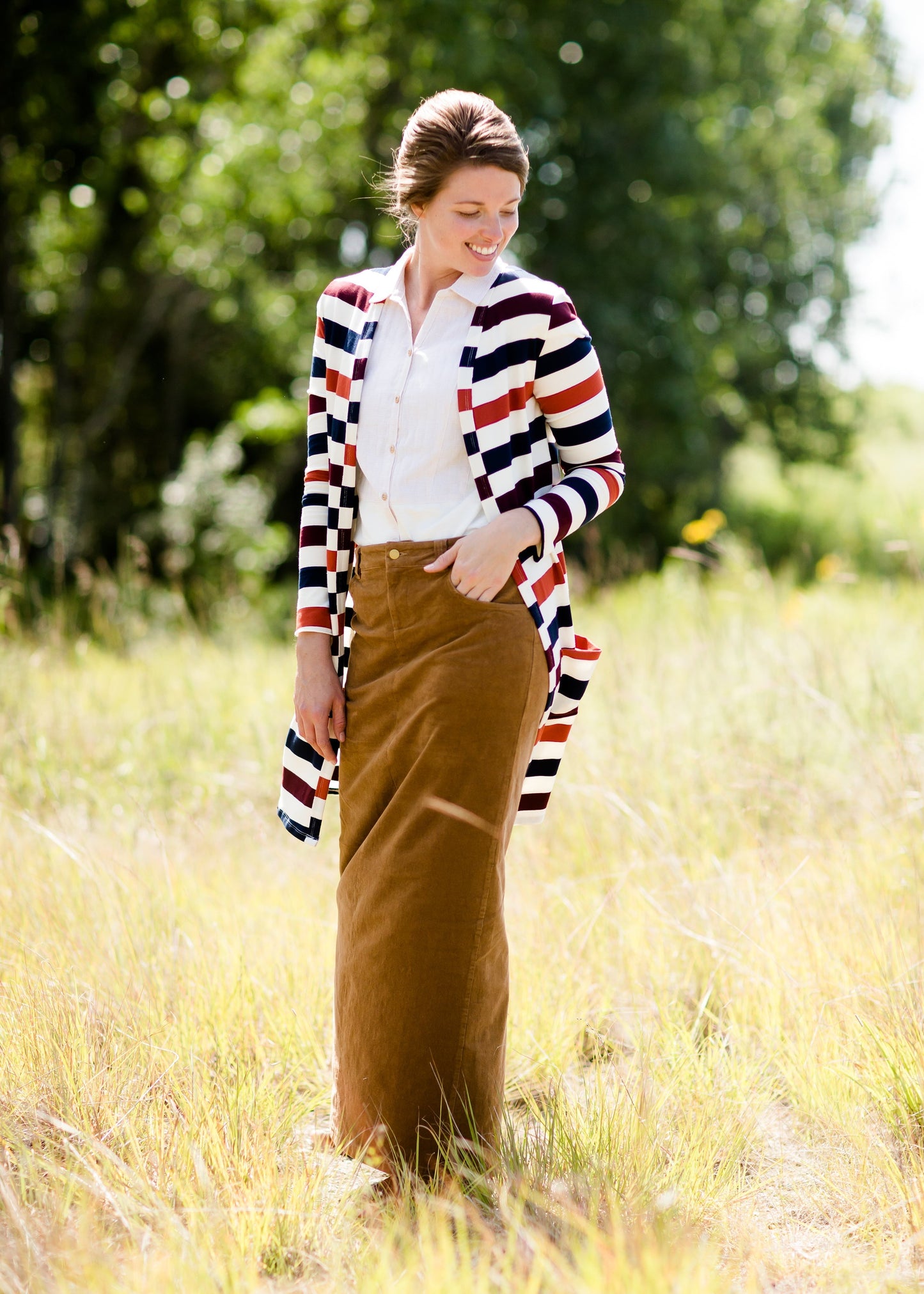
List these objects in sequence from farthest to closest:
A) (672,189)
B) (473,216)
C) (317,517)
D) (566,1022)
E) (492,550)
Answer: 1. (672,189)
2. (566,1022)
3. (317,517)
4. (473,216)
5. (492,550)

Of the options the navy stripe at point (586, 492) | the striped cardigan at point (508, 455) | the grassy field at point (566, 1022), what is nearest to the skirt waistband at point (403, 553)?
the striped cardigan at point (508, 455)

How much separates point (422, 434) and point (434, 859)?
79 cm

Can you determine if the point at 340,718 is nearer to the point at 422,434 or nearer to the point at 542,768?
the point at 542,768

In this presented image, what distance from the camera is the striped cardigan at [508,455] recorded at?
1.98 meters

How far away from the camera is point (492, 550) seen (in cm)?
191

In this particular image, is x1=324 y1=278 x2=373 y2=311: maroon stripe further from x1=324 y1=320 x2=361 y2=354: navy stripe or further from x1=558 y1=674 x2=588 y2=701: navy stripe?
x1=558 y1=674 x2=588 y2=701: navy stripe

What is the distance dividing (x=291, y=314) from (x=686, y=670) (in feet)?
26.3

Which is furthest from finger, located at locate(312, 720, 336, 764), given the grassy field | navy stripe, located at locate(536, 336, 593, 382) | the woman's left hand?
navy stripe, located at locate(536, 336, 593, 382)

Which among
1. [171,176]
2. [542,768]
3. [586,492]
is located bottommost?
[542,768]

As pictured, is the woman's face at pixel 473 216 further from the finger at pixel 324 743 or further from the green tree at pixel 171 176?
the green tree at pixel 171 176

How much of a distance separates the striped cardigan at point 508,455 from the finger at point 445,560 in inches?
3.9

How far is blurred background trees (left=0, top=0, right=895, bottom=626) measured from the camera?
34.3ft

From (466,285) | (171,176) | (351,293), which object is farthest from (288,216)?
(466,285)

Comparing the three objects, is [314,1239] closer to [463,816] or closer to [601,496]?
[463,816]
